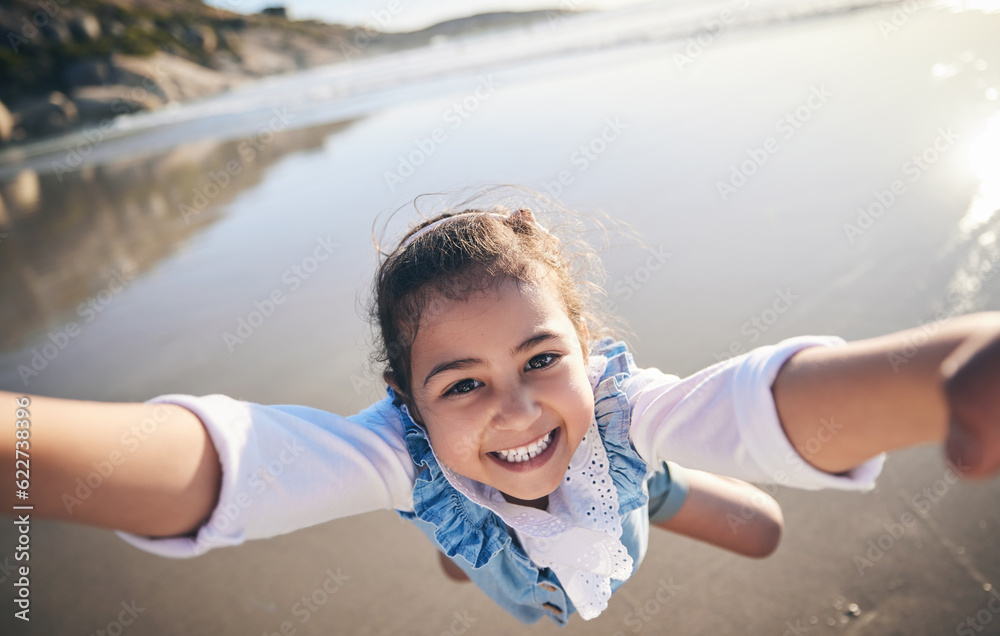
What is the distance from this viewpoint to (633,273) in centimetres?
368

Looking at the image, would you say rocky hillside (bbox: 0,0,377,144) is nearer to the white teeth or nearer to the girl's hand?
the white teeth

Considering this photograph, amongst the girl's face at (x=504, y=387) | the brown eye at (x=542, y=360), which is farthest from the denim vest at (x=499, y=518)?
the brown eye at (x=542, y=360)

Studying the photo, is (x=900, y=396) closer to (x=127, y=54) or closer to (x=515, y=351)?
(x=515, y=351)

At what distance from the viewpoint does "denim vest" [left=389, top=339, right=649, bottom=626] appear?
66.1 inches

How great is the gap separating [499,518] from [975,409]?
1383mm

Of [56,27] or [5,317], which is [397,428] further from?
[56,27]

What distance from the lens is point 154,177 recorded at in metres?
8.43

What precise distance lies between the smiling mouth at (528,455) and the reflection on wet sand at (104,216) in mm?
4358

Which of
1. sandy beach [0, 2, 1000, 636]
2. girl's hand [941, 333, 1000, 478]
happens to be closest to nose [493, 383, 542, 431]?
girl's hand [941, 333, 1000, 478]

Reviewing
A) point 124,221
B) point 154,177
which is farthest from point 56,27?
point 124,221

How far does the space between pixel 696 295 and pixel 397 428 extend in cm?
223

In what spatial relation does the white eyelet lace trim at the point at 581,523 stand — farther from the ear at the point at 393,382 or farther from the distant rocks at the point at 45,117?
the distant rocks at the point at 45,117

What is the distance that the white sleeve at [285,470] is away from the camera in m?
1.17

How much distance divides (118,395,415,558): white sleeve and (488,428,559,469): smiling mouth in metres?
0.27
